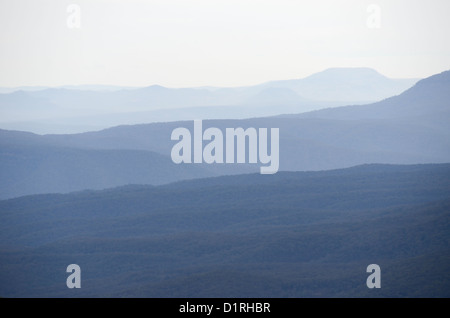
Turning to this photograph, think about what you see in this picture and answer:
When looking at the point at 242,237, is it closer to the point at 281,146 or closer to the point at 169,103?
the point at 281,146

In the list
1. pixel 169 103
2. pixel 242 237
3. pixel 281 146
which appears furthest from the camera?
pixel 169 103

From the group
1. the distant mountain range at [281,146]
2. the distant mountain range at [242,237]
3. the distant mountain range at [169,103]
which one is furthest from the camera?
the distant mountain range at [169,103]

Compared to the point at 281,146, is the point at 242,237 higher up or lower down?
lower down

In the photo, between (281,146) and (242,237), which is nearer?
(242,237)

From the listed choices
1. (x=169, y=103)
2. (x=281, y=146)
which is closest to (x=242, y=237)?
(x=281, y=146)

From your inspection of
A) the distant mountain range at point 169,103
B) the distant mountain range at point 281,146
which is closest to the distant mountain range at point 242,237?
the distant mountain range at point 281,146

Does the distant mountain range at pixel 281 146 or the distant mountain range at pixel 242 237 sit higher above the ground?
the distant mountain range at pixel 281 146

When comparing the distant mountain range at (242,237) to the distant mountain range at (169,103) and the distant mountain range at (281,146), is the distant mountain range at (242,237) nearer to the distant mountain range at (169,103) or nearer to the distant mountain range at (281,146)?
the distant mountain range at (281,146)
